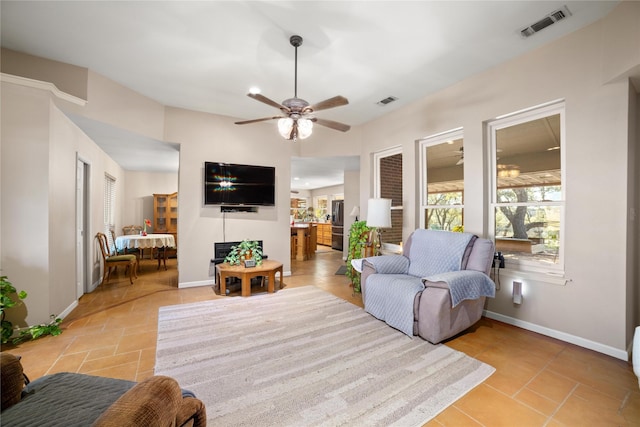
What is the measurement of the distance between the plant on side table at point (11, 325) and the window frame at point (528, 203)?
15.6 ft

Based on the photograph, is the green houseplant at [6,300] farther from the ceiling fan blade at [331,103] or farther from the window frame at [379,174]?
the window frame at [379,174]

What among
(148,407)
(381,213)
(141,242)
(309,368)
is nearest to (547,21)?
(381,213)

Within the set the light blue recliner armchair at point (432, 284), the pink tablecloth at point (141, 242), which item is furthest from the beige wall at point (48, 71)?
the light blue recliner armchair at point (432, 284)

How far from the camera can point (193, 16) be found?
226 cm

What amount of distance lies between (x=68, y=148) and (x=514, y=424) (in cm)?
486

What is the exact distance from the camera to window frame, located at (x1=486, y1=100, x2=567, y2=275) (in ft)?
8.48

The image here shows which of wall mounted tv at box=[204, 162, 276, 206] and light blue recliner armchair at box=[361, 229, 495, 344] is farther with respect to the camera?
wall mounted tv at box=[204, 162, 276, 206]

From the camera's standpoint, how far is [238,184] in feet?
15.0

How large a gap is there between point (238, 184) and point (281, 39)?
2582 millimetres

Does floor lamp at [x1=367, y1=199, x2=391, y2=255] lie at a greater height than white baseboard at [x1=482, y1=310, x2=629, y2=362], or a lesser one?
greater

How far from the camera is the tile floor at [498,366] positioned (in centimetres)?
158

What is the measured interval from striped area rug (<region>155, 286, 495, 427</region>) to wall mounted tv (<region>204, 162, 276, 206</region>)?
1996 millimetres

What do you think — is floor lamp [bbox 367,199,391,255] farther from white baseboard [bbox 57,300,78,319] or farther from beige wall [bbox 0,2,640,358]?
white baseboard [bbox 57,300,78,319]

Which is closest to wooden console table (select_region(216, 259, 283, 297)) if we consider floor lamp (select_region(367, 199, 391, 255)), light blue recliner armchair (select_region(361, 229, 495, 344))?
light blue recliner armchair (select_region(361, 229, 495, 344))
